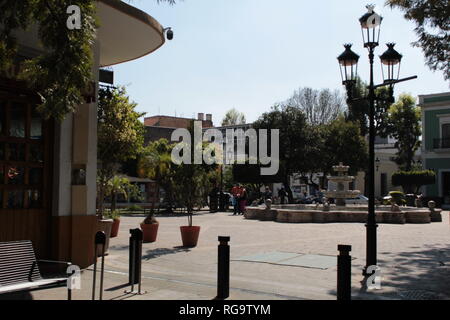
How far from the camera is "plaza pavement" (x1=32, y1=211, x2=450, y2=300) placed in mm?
6953

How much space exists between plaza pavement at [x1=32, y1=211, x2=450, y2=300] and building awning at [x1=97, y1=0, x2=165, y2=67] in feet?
15.0

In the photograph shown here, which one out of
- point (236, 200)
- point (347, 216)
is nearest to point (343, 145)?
point (236, 200)

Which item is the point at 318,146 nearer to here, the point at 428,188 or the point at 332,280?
the point at 428,188

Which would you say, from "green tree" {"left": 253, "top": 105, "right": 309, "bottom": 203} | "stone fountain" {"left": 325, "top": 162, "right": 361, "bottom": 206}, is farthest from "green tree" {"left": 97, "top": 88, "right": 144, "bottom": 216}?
"green tree" {"left": 253, "top": 105, "right": 309, "bottom": 203}

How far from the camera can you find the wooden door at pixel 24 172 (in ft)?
26.5

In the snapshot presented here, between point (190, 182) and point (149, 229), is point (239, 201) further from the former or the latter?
point (190, 182)

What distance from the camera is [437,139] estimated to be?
40.5 meters

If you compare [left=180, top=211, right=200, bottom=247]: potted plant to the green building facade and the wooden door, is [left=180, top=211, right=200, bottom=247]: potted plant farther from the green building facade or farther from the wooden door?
the green building facade

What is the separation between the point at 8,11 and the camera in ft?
17.9

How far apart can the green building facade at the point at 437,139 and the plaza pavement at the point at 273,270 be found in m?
27.2

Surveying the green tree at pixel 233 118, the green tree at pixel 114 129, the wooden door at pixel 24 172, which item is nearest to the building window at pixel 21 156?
the wooden door at pixel 24 172

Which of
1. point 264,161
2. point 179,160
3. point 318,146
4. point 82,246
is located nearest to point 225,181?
point 264,161
